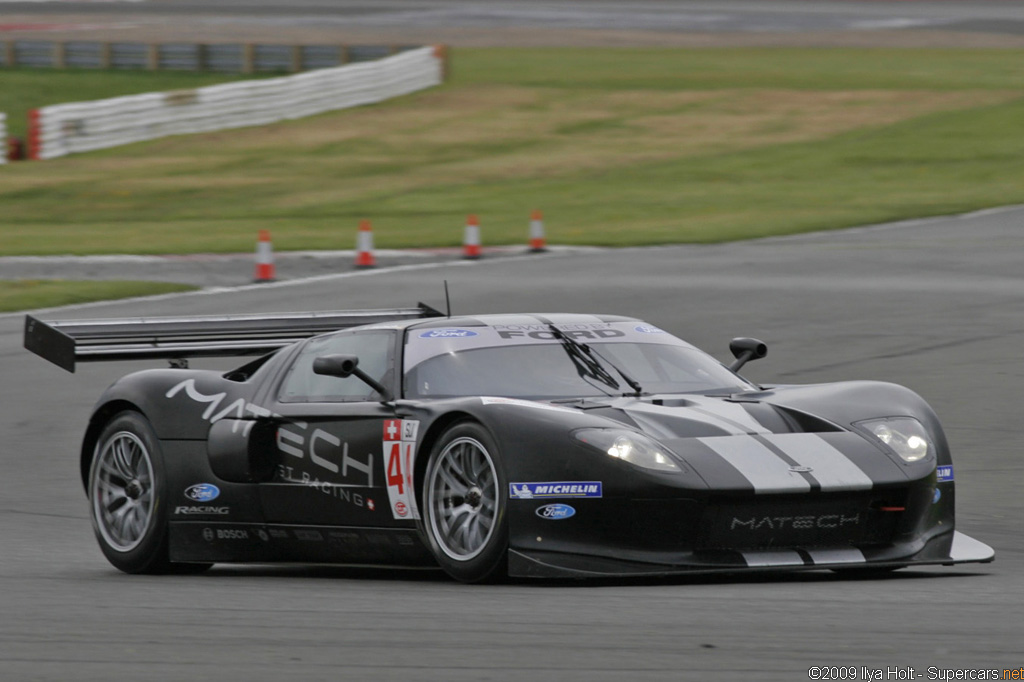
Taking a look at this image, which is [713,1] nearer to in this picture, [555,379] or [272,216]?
[272,216]

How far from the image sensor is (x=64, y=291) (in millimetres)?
18969

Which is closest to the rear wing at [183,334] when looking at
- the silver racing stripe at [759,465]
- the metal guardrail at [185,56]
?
the silver racing stripe at [759,465]

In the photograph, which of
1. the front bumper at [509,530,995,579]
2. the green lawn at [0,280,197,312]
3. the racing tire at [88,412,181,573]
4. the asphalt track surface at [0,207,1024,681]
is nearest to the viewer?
the asphalt track surface at [0,207,1024,681]

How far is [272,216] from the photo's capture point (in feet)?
89.1

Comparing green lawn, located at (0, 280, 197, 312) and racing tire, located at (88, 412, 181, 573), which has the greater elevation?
racing tire, located at (88, 412, 181, 573)

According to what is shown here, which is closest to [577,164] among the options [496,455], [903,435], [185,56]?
[185,56]

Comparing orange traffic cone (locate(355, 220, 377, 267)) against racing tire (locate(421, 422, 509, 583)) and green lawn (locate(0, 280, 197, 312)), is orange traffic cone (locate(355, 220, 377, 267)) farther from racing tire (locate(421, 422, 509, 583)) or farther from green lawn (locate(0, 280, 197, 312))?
racing tire (locate(421, 422, 509, 583))

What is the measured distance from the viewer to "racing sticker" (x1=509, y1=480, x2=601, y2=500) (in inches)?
265

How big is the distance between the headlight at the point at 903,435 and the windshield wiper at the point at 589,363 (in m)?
0.96

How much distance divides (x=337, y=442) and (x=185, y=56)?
35843 mm

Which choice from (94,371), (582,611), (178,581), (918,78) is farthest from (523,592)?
(918,78)

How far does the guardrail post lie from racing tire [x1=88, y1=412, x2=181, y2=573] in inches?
1327

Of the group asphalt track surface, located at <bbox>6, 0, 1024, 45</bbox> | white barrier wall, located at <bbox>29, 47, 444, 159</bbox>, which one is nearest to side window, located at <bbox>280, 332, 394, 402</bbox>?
white barrier wall, located at <bbox>29, 47, 444, 159</bbox>

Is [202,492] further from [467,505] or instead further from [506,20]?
[506,20]
